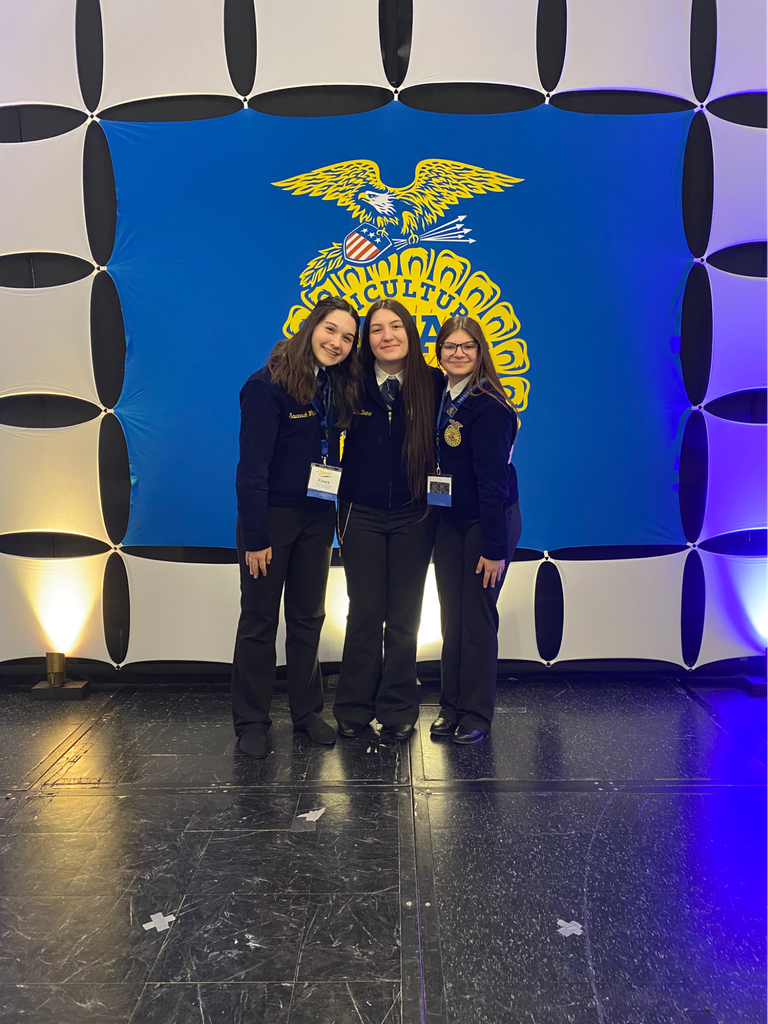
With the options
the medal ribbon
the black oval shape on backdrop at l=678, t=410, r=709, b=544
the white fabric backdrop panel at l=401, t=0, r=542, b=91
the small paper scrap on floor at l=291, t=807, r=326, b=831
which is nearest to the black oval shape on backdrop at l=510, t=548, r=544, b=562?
the black oval shape on backdrop at l=678, t=410, r=709, b=544

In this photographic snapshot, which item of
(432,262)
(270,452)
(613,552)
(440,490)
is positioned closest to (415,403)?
(440,490)

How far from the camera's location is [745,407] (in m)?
3.23

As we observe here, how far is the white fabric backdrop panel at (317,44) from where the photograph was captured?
9.80 feet

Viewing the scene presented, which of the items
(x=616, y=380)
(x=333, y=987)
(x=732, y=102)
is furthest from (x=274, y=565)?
(x=732, y=102)

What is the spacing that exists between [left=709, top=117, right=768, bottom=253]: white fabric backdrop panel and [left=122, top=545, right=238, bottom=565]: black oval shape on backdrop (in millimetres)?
2622

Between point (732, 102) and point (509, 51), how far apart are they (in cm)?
102

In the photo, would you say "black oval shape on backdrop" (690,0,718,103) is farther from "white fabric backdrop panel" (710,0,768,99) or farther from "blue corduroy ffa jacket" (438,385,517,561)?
"blue corduroy ffa jacket" (438,385,517,561)

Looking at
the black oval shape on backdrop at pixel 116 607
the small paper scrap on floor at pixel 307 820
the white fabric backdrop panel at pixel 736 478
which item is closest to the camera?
the small paper scrap on floor at pixel 307 820

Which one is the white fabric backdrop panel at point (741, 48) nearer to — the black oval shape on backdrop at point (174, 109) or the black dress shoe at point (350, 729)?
the black oval shape on backdrop at point (174, 109)

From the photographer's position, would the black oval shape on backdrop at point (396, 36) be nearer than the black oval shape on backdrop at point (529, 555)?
Yes

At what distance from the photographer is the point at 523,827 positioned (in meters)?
2.15

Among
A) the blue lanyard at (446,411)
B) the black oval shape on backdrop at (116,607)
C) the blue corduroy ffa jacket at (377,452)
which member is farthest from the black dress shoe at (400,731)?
the black oval shape on backdrop at (116,607)

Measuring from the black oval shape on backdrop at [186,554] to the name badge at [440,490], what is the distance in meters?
1.13

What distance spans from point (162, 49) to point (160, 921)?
3.33 meters
